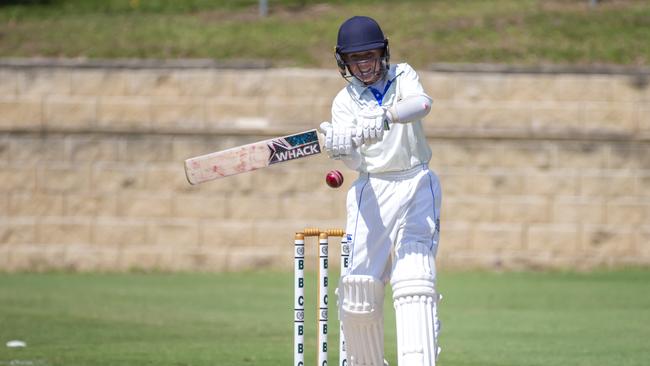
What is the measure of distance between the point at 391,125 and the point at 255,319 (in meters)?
6.73

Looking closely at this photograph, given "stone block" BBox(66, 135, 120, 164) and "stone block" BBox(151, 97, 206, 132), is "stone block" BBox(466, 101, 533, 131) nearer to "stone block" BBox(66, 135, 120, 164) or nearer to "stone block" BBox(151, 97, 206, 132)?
"stone block" BBox(151, 97, 206, 132)

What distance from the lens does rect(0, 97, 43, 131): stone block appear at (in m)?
19.4

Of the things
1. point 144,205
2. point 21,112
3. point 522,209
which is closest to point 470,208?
point 522,209

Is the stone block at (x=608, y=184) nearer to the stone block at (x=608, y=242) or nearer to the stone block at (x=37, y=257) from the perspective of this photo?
the stone block at (x=608, y=242)

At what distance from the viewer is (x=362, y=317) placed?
305 inches

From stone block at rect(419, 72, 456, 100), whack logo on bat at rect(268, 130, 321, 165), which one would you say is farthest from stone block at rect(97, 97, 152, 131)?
whack logo on bat at rect(268, 130, 321, 165)

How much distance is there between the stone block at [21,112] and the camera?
763 inches

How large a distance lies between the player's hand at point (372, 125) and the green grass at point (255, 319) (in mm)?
3694

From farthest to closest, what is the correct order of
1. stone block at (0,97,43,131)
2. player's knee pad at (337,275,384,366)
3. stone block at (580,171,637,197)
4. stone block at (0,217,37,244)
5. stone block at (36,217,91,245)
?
stone block at (0,97,43,131)
stone block at (0,217,37,244)
stone block at (36,217,91,245)
stone block at (580,171,637,197)
player's knee pad at (337,275,384,366)

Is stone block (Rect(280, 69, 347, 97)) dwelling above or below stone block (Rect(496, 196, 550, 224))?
above

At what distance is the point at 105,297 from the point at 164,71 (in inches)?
177

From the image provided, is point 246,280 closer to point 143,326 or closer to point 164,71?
point 164,71

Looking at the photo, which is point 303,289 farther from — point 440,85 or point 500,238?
point 440,85

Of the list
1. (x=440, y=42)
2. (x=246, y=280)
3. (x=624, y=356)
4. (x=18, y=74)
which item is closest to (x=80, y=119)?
(x=18, y=74)
